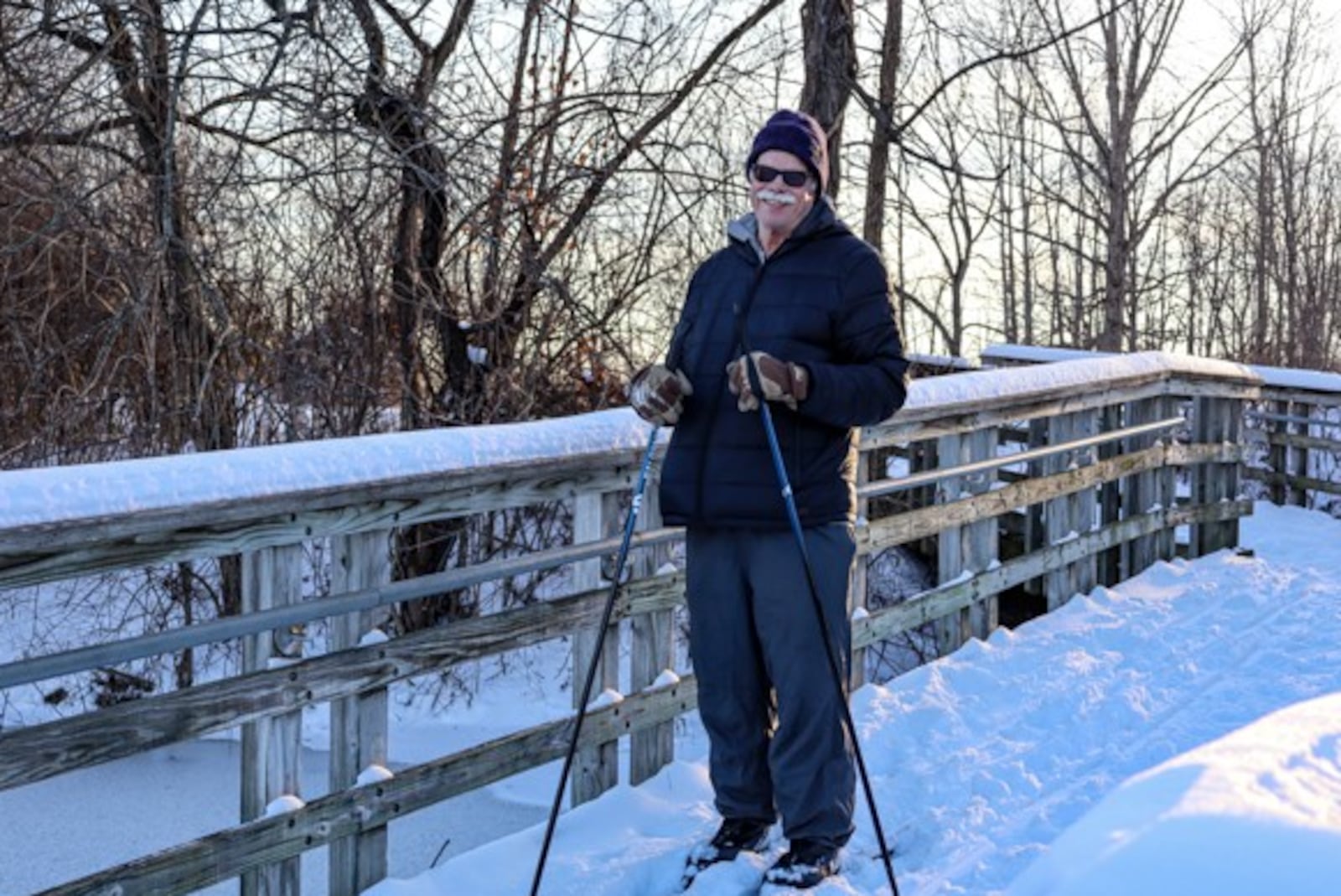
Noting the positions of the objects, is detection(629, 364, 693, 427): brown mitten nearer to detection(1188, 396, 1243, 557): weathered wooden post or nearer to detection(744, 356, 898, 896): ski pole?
detection(744, 356, 898, 896): ski pole

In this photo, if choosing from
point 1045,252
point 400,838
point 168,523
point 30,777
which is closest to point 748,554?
point 168,523

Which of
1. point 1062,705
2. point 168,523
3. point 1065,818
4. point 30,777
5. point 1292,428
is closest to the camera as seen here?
point 30,777

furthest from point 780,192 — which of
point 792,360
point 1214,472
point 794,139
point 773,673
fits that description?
point 1214,472

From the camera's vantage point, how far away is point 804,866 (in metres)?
3.19

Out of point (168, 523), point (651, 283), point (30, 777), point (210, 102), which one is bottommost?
point (30, 777)

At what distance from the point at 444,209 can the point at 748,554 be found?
11.2 feet

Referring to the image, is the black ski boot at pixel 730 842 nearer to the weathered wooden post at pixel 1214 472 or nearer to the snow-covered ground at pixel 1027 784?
the snow-covered ground at pixel 1027 784

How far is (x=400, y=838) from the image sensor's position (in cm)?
543

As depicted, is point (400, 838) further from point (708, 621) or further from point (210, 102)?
point (210, 102)

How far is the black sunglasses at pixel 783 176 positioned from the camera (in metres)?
3.19

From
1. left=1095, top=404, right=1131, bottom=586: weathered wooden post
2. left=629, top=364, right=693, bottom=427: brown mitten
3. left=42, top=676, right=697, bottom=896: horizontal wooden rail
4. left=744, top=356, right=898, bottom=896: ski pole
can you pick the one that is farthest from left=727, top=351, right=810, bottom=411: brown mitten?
left=1095, top=404, right=1131, bottom=586: weathered wooden post

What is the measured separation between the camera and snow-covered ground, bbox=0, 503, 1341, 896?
1.46 m

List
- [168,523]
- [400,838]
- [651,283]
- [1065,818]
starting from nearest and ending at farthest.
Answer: [168,523]
[1065,818]
[400,838]
[651,283]

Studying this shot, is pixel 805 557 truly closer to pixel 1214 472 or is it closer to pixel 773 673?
pixel 773 673
